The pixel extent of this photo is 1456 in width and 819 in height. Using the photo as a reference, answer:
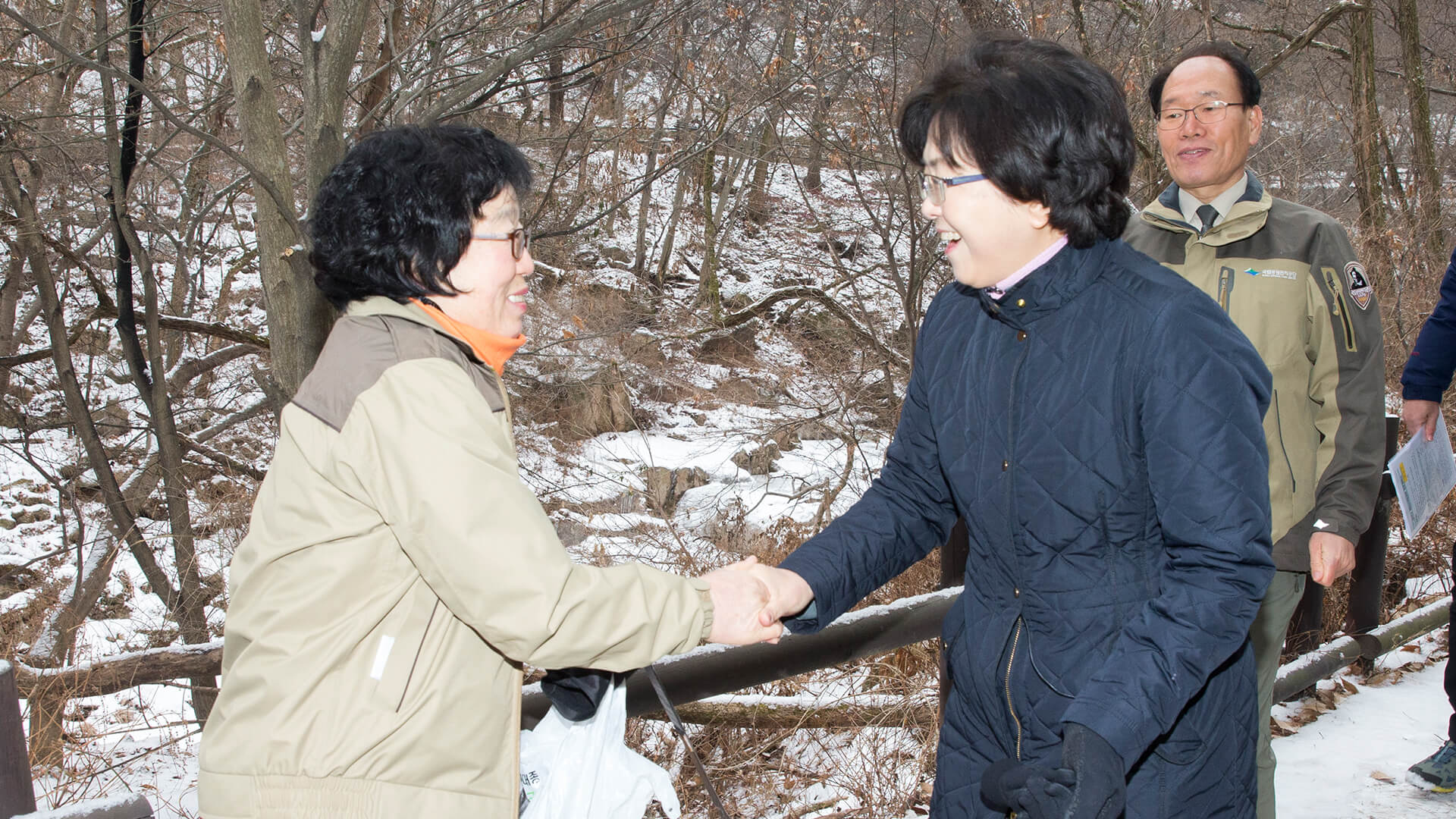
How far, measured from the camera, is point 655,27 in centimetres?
607

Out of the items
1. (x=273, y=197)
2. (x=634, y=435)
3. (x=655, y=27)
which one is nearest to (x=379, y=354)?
(x=273, y=197)

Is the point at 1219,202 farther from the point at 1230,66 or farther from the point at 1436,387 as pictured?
the point at 1436,387

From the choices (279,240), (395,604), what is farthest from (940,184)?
(279,240)

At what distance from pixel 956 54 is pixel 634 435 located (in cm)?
1199

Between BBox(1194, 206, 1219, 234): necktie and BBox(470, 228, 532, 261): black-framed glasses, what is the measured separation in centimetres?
205

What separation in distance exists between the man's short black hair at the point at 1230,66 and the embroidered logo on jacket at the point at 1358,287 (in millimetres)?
573

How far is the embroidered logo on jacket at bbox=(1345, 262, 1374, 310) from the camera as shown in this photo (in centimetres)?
279

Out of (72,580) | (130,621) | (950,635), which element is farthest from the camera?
(130,621)

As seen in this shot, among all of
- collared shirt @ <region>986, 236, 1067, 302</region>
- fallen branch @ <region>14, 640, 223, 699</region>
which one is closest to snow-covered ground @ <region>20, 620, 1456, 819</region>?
fallen branch @ <region>14, 640, 223, 699</region>

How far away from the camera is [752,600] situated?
197cm

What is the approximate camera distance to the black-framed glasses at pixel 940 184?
178 centimetres

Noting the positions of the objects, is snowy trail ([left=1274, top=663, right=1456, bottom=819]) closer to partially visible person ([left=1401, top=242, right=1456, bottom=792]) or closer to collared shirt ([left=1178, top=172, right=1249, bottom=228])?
partially visible person ([left=1401, top=242, right=1456, bottom=792])

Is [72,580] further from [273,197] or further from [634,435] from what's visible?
[634,435]

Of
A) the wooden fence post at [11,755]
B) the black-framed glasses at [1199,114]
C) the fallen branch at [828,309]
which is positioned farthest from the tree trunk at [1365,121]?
the wooden fence post at [11,755]
